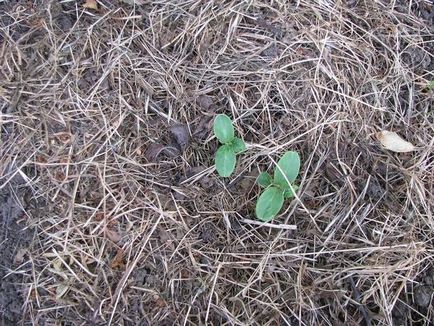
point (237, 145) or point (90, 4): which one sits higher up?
point (90, 4)

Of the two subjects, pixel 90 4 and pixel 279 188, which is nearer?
pixel 279 188

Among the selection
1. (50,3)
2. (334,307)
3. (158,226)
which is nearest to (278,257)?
(334,307)

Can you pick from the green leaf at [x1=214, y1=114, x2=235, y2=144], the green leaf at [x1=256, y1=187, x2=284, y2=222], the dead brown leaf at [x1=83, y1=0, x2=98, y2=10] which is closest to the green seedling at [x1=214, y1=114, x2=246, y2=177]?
the green leaf at [x1=214, y1=114, x2=235, y2=144]

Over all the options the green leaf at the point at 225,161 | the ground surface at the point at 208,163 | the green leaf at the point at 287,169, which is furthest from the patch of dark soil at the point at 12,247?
the green leaf at the point at 287,169

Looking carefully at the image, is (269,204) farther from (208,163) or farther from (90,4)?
(90,4)

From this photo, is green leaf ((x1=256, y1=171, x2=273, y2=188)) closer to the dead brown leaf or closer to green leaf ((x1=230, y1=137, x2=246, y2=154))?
green leaf ((x1=230, y1=137, x2=246, y2=154))

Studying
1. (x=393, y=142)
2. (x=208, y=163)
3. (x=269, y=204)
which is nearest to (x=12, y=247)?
(x=208, y=163)

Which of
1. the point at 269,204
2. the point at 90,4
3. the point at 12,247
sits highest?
the point at 90,4
